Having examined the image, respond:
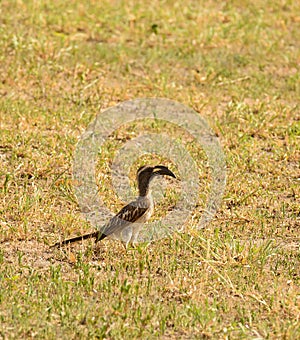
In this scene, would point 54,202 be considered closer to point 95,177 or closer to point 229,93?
point 95,177

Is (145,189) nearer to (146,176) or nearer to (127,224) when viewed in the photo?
(146,176)

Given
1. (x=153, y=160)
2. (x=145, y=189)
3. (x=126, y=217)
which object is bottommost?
(x=153, y=160)

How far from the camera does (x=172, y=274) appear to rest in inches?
241

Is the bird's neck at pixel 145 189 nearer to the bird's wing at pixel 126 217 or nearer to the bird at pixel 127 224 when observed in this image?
the bird at pixel 127 224

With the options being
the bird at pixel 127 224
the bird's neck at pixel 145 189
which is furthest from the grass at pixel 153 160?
the bird's neck at pixel 145 189

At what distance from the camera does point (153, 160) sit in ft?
27.3

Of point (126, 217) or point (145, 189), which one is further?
point (145, 189)

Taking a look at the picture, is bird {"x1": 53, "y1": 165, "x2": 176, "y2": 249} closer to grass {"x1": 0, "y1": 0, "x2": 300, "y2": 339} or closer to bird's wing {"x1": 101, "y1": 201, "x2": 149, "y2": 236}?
bird's wing {"x1": 101, "y1": 201, "x2": 149, "y2": 236}

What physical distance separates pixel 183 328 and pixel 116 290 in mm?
633

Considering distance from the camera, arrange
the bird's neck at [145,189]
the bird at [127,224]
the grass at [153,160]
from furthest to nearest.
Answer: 1. the bird's neck at [145,189]
2. the bird at [127,224]
3. the grass at [153,160]

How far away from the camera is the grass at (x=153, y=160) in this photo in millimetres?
5559

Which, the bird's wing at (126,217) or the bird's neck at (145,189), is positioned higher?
the bird's neck at (145,189)

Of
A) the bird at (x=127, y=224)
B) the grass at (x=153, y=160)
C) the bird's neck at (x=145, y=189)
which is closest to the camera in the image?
the grass at (x=153, y=160)

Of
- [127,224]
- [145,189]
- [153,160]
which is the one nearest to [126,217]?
[127,224]
